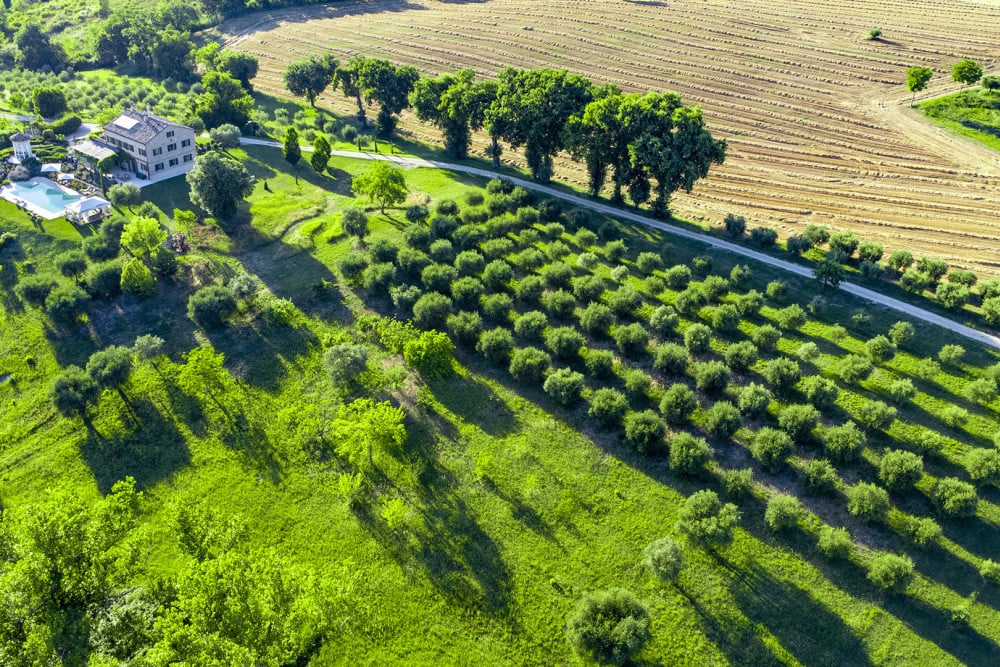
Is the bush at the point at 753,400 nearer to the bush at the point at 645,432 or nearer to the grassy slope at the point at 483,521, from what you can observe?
the grassy slope at the point at 483,521

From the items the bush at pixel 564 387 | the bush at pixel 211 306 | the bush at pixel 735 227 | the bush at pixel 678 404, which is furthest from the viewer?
the bush at pixel 735 227

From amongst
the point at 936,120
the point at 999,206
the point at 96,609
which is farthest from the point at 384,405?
the point at 936,120

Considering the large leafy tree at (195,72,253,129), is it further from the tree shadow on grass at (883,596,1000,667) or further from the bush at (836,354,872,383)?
the tree shadow on grass at (883,596,1000,667)

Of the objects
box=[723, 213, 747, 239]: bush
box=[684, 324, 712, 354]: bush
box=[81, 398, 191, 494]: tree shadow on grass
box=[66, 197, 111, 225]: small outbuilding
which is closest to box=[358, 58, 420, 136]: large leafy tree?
box=[66, 197, 111, 225]: small outbuilding

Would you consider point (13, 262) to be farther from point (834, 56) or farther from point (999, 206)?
point (834, 56)

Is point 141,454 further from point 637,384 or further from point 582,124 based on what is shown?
point 582,124

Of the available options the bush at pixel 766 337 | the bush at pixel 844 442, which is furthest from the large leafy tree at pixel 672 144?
the bush at pixel 844 442

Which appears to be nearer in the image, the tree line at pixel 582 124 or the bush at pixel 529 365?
the bush at pixel 529 365

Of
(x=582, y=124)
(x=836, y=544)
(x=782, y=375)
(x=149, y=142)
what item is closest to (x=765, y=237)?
(x=582, y=124)
